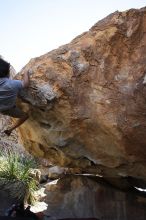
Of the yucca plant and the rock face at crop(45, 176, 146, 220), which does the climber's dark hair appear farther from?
the yucca plant

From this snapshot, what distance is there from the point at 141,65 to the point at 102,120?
101cm

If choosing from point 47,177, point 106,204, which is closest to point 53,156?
point 106,204

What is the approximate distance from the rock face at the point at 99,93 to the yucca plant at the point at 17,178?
11.6 ft

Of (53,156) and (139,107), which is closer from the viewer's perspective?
(139,107)

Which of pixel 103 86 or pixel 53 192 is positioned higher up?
pixel 103 86

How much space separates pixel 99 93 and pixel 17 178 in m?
5.01

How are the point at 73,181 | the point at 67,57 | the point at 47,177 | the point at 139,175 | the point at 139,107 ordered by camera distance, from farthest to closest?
the point at 47,177, the point at 73,181, the point at 139,175, the point at 67,57, the point at 139,107

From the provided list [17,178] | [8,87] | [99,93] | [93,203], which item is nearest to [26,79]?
[8,87]

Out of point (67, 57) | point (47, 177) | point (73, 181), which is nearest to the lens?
point (67, 57)

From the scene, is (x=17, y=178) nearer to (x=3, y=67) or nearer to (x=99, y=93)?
(x=3, y=67)

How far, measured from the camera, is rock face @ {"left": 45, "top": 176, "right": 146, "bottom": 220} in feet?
24.3

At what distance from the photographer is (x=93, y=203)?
296 inches

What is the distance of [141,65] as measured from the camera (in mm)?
5676

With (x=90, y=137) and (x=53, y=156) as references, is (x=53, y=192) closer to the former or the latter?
(x=53, y=156)
